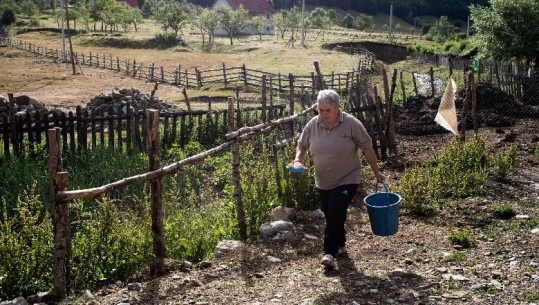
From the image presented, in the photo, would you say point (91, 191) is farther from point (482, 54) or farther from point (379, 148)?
point (482, 54)

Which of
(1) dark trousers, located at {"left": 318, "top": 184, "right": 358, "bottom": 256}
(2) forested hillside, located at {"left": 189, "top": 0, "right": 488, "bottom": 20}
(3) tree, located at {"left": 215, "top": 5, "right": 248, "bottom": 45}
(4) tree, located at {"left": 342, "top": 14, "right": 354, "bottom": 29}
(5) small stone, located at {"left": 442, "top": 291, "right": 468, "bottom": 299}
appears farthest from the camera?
(2) forested hillside, located at {"left": 189, "top": 0, "right": 488, "bottom": 20}

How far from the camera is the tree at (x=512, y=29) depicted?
73.4 feet

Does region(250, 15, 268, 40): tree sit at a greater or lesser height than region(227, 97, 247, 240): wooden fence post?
greater

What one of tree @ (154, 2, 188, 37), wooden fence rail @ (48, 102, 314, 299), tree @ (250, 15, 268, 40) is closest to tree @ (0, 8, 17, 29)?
tree @ (154, 2, 188, 37)

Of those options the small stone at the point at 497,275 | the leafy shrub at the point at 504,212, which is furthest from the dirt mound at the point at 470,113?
the small stone at the point at 497,275

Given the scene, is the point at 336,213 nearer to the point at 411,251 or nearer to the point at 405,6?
the point at 411,251

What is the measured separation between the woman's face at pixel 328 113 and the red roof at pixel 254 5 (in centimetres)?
8708

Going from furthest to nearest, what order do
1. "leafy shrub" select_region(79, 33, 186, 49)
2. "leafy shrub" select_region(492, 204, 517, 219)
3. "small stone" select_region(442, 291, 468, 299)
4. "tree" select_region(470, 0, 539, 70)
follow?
"leafy shrub" select_region(79, 33, 186, 49), "tree" select_region(470, 0, 539, 70), "leafy shrub" select_region(492, 204, 517, 219), "small stone" select_region(442, 291, 468, 299)

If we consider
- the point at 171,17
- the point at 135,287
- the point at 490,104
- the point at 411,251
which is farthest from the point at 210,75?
the point at 135,287

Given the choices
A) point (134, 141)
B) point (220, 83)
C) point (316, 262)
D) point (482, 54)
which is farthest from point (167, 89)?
point (316, 262)

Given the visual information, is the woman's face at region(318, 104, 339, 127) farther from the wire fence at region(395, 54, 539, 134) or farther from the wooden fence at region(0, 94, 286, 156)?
the wire fence at region(395, 54, 539, 134)

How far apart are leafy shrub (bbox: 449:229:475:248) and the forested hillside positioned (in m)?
101

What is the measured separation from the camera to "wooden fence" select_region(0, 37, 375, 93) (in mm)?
28250

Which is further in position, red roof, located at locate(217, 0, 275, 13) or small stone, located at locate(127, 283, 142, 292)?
red roof, located at locate(217, 0, 275, 13)
